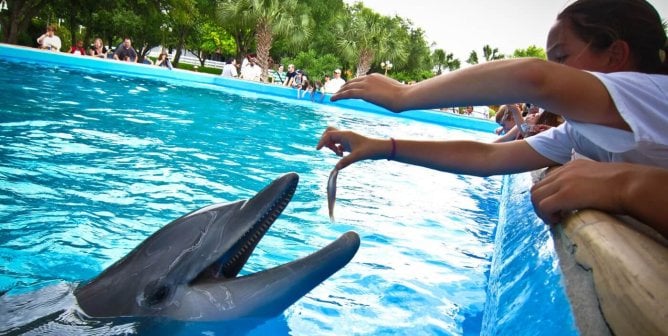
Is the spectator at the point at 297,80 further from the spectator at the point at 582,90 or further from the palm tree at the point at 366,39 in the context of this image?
the spectator at the point at 582,90

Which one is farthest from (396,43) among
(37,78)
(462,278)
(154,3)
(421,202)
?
(462,278)

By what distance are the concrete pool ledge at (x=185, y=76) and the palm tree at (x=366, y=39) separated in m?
14.4

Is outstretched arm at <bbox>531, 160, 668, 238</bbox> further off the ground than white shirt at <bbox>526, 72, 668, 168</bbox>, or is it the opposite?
white shirt at <bbox>526, 72, 668, 168</bbox>

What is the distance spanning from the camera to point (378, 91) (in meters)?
1.60

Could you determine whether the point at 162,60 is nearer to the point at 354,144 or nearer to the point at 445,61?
the point at 354,144

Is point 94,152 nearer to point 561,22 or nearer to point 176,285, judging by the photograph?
point 176,285

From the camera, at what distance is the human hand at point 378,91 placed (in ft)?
5.18

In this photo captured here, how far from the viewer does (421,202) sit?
19.1 feet

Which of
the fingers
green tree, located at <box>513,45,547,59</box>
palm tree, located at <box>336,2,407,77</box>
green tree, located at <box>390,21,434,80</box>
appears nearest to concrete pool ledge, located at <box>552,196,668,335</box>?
the fingers

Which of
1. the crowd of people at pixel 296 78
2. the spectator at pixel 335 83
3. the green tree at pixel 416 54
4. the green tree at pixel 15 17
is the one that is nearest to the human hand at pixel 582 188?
the crowd of people at pixel 296 78

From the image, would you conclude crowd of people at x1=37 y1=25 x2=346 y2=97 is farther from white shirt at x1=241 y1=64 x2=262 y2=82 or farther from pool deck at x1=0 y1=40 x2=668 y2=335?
pool deck at x1=0 y1=40 x2=668 y2=335

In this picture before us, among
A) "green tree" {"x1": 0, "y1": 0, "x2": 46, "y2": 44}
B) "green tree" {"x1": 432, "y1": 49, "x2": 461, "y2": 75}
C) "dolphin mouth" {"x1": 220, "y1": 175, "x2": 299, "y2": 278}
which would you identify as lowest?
"dolphin mouth" {"x1": 220, "y1": 175, "x2": 299, "y2": 278}

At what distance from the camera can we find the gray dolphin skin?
6.68ft

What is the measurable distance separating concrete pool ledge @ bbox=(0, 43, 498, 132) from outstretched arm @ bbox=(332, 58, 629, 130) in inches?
561
